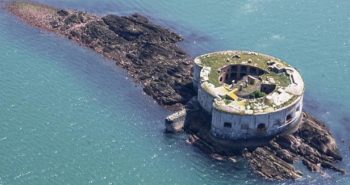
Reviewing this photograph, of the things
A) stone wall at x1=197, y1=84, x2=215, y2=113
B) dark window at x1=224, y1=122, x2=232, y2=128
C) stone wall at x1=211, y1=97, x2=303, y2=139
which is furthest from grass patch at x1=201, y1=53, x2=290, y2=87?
dark window at x1=224, y1=122, x2=232, y2=128

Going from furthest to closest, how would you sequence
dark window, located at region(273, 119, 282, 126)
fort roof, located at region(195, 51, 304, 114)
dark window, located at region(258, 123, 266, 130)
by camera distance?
1. fort roof, located at region(195, 51, 304, 114)
2. dark window, located at region(273, 119, 282, 126)
3. dark window, located at region(258, 123, 266, 130)

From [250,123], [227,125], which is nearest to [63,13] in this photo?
[227,125]

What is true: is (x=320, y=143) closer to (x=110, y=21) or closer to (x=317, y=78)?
(x=317, y=78)

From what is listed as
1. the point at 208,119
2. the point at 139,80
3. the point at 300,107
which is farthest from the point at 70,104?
the point at 300,107

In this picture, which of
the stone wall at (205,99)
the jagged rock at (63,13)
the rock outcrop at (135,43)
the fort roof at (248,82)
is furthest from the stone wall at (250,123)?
the jagged rock at (63,13)

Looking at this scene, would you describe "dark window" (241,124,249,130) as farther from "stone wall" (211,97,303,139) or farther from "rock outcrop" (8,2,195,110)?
"rock outcrop" (8,2,195,110)

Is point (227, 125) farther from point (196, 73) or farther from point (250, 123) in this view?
point (196, 73)
